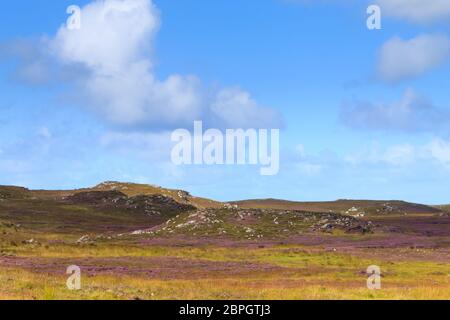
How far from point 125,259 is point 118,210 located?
7985 cm

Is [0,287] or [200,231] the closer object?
[0,287]

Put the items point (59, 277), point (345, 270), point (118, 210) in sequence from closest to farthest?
1. point (59, 277)
2. point (345, 270)
3. point (118, 210)

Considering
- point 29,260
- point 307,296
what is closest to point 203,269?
point 29,260

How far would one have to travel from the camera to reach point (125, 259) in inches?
2456

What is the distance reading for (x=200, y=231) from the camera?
99.5m

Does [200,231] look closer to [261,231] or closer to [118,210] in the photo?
[261,231]

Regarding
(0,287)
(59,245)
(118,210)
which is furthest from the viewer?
(118,210)

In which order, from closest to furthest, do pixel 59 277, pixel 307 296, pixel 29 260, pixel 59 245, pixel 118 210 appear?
pixel 307 296
pixel 59 277
pixel 29 260
pixel 59 245
pixel 118 210

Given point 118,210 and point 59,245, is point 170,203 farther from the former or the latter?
point 59,245

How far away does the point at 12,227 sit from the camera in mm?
95562
